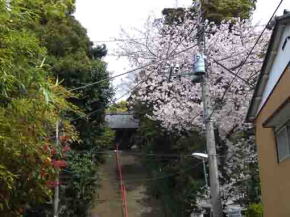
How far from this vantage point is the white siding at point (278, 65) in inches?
368

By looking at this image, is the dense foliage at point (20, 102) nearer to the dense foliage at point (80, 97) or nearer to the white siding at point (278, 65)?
the white siding at point (278, 65)

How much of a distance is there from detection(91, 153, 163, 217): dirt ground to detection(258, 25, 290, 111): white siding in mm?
15926

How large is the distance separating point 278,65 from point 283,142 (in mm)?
1532

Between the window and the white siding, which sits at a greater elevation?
the white siding

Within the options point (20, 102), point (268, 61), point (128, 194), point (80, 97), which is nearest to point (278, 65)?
point (268, 61)

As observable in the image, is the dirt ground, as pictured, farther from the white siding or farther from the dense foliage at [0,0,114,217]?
the white siding

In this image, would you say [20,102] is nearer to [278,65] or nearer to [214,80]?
[278,65]

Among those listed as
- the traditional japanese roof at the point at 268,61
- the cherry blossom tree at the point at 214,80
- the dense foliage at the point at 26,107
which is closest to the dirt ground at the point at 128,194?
the cherry blossom tree at the point at 214,80

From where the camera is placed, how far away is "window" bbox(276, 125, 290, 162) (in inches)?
396

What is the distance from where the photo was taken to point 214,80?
858 inches

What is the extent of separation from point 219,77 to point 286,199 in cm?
1205

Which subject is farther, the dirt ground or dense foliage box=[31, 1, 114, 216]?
the dirt ground

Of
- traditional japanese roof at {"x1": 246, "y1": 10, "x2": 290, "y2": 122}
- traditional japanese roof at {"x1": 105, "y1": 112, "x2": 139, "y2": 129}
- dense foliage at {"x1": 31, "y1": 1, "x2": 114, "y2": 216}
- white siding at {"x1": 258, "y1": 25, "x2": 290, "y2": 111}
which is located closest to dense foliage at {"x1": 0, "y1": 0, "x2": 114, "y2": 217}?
traditional japanese roof at {"x1": 246, "y1": 10, "x2": 290, "y2": 122}

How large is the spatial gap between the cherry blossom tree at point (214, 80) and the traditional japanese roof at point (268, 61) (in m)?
6.68
